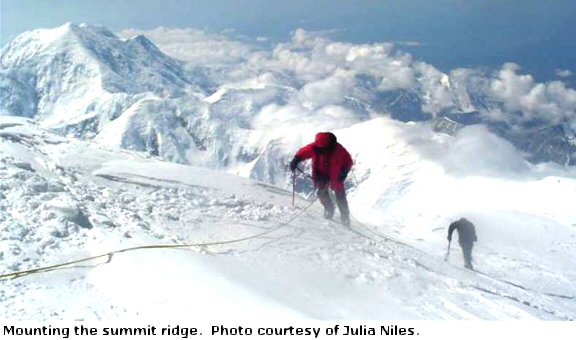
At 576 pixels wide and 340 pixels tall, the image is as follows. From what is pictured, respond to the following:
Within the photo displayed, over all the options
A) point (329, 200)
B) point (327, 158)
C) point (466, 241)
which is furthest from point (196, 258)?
point (466, 241)

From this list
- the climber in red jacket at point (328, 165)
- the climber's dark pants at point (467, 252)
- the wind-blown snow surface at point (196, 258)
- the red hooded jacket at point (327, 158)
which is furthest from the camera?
the climber's dark pants at point (467, 252)

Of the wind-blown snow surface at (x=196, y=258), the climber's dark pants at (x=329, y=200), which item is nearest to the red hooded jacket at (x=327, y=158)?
the climber's dark pants at (x=329, y=200)

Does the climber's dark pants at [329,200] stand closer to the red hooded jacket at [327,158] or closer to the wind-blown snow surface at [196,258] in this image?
the red hooded jacket at [327,158]

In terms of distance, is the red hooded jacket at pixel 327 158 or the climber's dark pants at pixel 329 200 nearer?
the red hooded jacket at pixel 327 158

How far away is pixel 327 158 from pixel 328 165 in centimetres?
28

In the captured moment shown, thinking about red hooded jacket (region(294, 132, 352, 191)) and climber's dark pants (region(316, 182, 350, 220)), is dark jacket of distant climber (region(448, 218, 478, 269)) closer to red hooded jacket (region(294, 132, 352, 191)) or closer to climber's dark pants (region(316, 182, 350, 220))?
climber's dark pants (region(316, 182, 350, 220))

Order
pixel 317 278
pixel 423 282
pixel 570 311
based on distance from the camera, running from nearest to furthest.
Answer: pixel 317 278, pixel 423 282, pixel 570 311

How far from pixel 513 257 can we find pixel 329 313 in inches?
658

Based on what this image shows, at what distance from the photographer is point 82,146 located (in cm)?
2220

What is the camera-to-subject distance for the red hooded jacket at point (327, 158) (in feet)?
58.9

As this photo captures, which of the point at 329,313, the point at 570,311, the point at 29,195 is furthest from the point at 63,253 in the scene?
the point at 570,311

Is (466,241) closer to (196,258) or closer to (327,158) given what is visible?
(327,158)

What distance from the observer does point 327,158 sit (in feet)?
60.8

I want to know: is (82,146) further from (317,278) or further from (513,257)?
(513,257)
